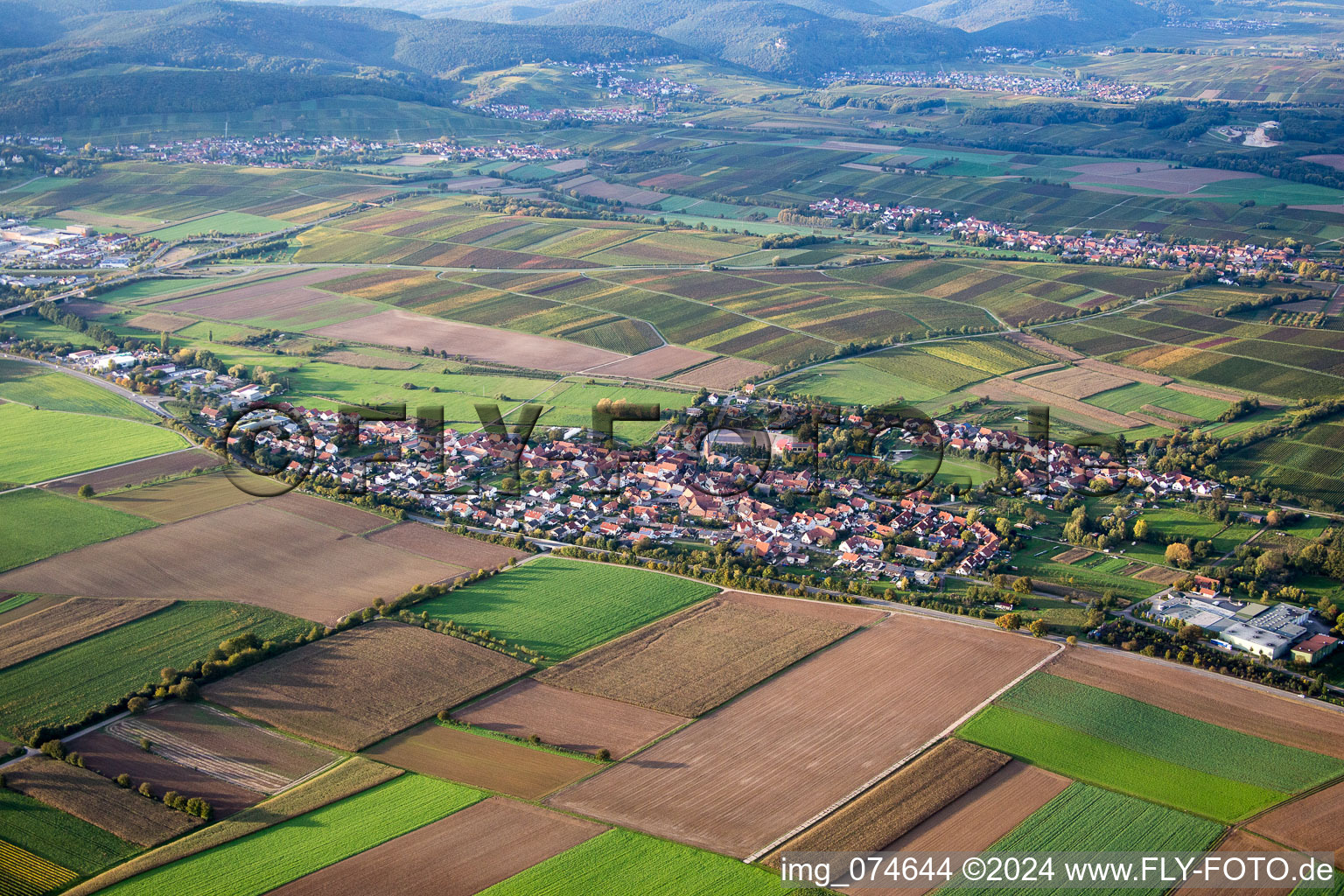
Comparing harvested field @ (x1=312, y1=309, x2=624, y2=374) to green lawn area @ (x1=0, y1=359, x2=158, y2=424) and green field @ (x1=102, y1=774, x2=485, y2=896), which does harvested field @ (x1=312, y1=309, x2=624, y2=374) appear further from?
green field @ (x1=102, y1=774, x2=485, y2=896)

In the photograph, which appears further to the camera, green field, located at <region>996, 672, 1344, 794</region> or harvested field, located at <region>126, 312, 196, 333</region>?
harvested field, located at <region>126, 312, 196, 333</region>

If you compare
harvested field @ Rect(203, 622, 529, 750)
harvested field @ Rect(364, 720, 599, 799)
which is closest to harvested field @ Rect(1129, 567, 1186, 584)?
harvested field @ Rect(364, 720, 599, 799)

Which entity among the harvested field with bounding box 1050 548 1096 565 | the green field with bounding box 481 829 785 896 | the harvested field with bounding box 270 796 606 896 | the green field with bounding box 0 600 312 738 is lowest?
the green field with bounding box 481 829 785 896

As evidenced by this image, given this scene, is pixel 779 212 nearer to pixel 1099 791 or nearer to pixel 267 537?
pixel 267 537

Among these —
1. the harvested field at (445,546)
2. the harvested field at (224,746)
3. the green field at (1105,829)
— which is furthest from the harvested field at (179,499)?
the green field at (1105,829)

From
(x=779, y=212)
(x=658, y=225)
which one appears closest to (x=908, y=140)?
(x=779, y=212)

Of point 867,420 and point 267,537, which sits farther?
point 867,420
